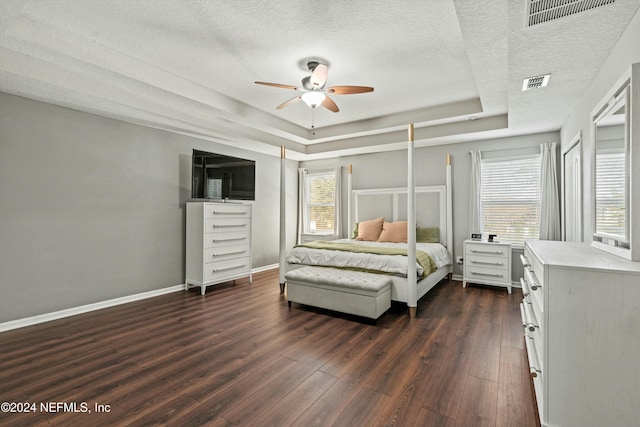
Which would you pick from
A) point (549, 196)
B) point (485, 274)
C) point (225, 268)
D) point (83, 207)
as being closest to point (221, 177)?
point (225, 268)

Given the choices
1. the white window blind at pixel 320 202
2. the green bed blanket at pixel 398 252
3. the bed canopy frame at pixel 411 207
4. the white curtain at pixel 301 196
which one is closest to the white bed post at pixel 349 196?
the bed canopy frame at pixel 411 207

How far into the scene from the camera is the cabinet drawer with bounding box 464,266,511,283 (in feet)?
14.6

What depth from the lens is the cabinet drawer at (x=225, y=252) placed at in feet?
14.7

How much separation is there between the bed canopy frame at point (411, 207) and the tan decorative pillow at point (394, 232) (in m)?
0.31

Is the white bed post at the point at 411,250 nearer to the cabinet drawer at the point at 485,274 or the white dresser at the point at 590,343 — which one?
the cabinet drawer at the point at 485,274

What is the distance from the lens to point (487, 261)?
4539 mm

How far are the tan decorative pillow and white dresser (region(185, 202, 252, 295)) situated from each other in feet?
7.74

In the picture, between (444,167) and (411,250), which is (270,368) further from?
(444,167)

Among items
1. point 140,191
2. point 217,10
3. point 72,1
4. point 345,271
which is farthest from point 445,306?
point 72,1

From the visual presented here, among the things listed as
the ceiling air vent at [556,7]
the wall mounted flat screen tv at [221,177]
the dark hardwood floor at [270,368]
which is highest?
the ceiling air vent at [556,7]

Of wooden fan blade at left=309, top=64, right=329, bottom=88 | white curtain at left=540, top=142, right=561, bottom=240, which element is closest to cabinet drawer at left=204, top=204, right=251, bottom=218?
wooden fan blade at left=309, top=64, right=329, bottom=88

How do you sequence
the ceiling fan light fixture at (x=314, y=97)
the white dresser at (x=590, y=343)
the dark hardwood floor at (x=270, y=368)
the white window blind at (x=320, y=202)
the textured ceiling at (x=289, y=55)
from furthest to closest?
the white window blind at (x=320, y=202), the ceiling fan light fixture at (x=314, y=97), the textured ceiling at (x=289, y=55), the dark hardwood floor at (x=270, y=368), the white dresser at (x=590, y=343)

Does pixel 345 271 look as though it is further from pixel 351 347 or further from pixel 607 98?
pixel 607 98

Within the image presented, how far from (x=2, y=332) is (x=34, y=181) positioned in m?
1.54
